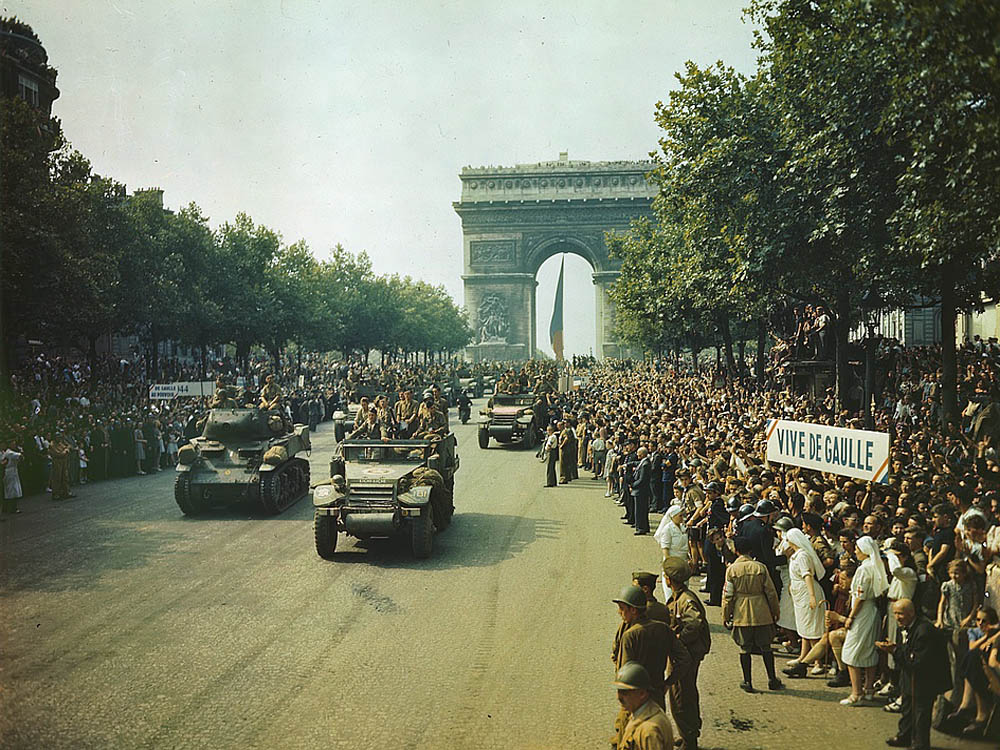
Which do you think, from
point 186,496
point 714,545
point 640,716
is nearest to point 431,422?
point 186,496

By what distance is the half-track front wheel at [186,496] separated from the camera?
1734 centimetres

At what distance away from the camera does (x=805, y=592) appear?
8914 mm

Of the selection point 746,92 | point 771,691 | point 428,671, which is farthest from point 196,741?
point 746,92

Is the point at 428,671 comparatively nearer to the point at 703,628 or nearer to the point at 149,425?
the point at 703,628

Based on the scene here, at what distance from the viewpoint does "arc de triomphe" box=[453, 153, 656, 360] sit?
8381 centimetres

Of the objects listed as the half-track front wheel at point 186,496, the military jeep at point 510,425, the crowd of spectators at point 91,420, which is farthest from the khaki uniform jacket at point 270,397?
the military jeep at point 510,425

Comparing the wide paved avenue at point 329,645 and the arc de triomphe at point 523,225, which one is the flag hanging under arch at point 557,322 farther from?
the wide paved avenue at point 329,645

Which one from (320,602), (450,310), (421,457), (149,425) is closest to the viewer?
(320,602)

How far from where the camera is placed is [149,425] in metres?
25.8

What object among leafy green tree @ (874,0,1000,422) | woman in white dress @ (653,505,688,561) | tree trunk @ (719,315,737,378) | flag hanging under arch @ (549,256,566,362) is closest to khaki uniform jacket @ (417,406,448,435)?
woman in white dress @ (653,505,688,561)

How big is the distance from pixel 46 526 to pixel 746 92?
16.0 metres

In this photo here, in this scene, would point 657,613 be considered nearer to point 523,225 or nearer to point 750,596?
point 750,596

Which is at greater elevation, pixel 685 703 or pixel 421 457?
pixel 421 457

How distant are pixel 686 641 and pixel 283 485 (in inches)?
507
